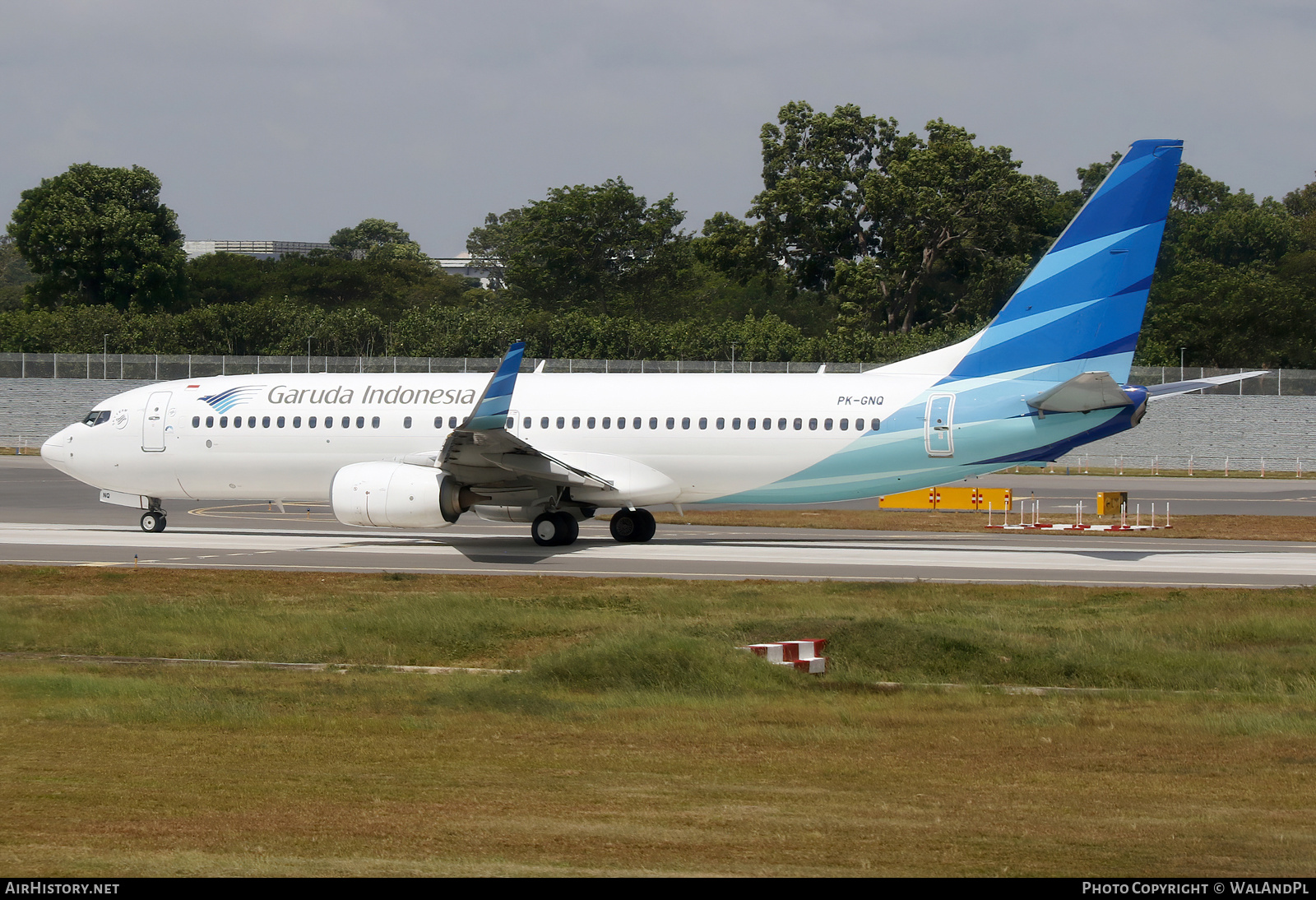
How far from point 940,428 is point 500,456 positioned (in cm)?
905

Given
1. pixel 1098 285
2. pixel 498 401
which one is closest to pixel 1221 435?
pixel 1098 285

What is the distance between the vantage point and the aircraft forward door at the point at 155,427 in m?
32.0

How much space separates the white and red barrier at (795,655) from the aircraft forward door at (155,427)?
20.9m

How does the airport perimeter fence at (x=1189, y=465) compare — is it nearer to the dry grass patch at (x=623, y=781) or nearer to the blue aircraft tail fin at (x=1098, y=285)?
the blue aircraft tail fin at (x=1098, y=285)

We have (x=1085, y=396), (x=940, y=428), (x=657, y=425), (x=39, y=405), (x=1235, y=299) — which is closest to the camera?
(x=1085, y=396)

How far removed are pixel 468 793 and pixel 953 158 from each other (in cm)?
7852

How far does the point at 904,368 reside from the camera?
2988 centimetres

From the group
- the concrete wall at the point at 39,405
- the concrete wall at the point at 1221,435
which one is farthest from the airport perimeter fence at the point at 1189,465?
the concrete wall at the point at 39,405

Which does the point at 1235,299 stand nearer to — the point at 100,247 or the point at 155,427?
the point at 155,427

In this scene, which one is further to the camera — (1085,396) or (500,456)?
(500,456)

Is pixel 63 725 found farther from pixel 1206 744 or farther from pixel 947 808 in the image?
pixel 1206 744

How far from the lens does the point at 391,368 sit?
61969mm

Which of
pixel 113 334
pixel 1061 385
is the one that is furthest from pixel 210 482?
pixel 113 334

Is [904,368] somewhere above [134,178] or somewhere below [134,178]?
below
